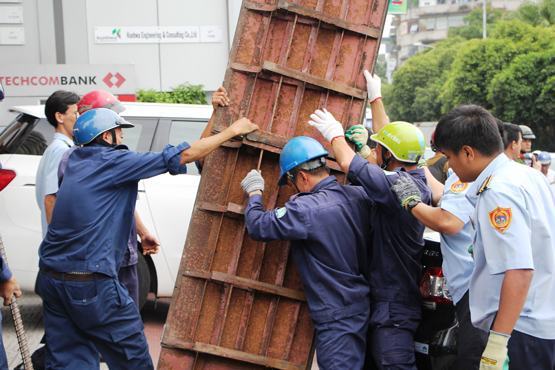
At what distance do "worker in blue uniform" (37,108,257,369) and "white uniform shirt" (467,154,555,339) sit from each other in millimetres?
1574

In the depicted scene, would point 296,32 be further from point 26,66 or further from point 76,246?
point 26,66

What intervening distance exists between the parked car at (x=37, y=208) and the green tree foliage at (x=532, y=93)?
32967mm

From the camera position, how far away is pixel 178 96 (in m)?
15.6

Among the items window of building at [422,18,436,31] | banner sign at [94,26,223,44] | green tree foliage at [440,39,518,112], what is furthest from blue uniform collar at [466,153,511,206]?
window of building at [422,18,436,31]

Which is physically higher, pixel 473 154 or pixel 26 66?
pixel 473 154

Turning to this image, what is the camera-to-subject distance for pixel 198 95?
15867 mm

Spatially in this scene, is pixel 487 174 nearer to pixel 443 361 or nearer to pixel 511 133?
pixel 443 361

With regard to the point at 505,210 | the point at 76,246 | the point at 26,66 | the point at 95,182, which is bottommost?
the point at 26,66

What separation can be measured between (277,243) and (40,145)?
3.55 metres

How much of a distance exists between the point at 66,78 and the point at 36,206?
8.18 metres

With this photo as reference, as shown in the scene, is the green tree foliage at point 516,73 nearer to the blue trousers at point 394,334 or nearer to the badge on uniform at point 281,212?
the blue trousers at point 394,334

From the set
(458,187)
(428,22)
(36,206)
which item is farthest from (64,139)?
(428,22)

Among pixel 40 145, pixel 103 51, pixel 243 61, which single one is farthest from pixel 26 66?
pixel 243 61

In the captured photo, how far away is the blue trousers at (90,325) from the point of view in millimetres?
4594
